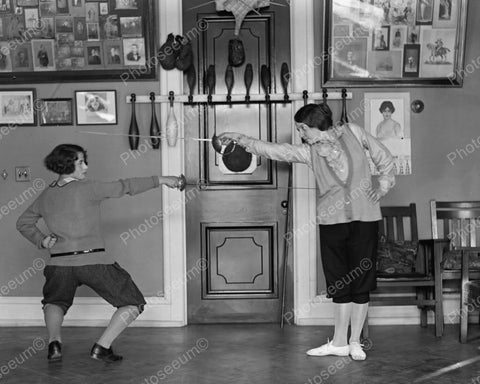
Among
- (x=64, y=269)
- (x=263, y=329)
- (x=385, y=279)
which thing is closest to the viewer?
(x=64, y=269)

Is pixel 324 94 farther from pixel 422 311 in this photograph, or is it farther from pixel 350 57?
pixel 422 311

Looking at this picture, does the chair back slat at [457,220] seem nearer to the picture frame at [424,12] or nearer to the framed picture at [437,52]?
the framed picture at [437,52]

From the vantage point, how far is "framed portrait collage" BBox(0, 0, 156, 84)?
5.46 metres

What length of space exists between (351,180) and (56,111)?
8.08 feet

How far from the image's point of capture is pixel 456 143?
562 centimetres

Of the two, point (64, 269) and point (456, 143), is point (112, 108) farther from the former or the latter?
point (456, 143)

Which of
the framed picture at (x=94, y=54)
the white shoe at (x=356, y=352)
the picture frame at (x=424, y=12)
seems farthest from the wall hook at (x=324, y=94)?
the white shoe at (x=356, y=352)

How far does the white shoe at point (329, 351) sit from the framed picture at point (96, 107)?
90.4 inches

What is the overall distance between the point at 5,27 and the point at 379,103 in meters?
2.79

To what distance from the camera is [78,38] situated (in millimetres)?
5508

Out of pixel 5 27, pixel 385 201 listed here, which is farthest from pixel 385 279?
pixel 5 27

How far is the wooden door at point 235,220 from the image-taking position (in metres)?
5.64

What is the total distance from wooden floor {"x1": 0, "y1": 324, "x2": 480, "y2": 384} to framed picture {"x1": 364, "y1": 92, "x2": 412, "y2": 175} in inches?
→ 52.5

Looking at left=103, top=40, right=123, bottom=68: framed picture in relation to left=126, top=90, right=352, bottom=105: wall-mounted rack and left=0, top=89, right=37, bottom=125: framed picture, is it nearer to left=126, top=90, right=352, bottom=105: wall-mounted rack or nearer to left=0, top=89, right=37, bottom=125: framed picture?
left=126, top=90, right=352, bottom=105: wall-mounted rack
